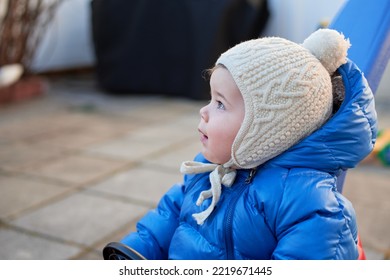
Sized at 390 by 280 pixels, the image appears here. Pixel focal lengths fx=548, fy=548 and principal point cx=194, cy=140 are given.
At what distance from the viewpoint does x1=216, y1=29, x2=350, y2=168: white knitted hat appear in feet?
4.05

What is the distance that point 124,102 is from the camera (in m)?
5.46

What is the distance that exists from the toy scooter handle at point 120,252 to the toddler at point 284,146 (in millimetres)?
133

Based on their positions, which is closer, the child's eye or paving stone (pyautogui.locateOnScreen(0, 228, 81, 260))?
the child's eye

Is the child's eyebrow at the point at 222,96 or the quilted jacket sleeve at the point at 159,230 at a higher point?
the child's eyebrow at the point at 222,96

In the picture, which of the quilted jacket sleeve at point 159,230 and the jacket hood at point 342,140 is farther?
the quilted jacket sleeve at point 159,230

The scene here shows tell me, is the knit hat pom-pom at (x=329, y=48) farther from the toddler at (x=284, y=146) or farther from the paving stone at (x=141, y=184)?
the paving stone at (x=141, y=184)

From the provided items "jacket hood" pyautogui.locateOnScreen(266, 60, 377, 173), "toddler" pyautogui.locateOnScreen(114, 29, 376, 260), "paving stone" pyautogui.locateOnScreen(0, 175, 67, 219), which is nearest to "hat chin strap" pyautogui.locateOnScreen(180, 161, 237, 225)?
"toddler" pyautogui.locateOnScreen(114, 29, 376, 260)

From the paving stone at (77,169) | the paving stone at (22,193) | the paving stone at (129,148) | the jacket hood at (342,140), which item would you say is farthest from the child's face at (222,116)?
the paving stone at (129,148)

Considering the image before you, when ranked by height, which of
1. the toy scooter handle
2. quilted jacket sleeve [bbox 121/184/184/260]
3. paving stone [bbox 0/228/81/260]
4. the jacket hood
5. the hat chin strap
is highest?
the jacket hood

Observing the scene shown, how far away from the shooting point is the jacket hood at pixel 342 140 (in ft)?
4.09

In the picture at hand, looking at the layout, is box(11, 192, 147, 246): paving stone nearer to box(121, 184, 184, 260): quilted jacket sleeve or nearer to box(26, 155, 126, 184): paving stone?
box(26, 155, 126, 184): paving stone

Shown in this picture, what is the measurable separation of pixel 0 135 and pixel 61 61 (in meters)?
3.33

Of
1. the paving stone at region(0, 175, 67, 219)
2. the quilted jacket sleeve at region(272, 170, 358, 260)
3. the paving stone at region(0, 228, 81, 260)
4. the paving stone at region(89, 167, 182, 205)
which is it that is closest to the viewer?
the quilted jacket sleeve at region(272, 170, 358, 260)
